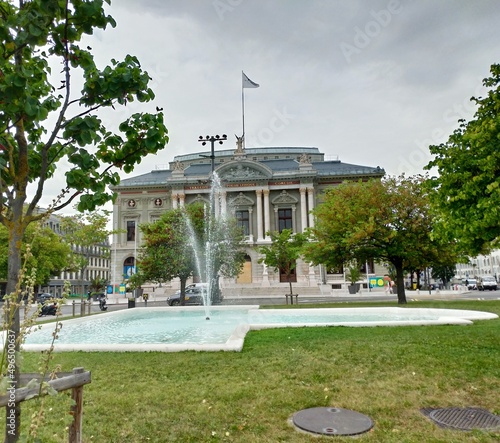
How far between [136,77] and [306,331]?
9.80 m

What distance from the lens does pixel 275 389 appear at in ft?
20.8

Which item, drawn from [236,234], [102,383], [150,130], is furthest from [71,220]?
[150,130]

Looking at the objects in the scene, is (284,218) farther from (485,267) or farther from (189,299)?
(485,267)

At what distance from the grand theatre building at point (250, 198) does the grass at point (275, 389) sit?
43.6m

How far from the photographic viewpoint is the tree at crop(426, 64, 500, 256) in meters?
9.35

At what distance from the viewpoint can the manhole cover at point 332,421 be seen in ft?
15.4

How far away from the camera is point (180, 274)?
29375mm

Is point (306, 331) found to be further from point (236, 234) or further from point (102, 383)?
point (236, 234)

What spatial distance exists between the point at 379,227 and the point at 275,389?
1929 centimetres

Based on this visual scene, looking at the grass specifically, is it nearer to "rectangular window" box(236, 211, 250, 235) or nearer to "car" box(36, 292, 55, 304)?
"car" box(36, 292, 55, 304)

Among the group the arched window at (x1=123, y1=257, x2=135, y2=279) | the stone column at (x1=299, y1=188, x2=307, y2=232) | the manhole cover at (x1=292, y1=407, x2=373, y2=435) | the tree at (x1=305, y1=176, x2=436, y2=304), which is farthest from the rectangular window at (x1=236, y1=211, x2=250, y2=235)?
the manhole cover at (x1=292, y1=407, x2=373, y2=435)

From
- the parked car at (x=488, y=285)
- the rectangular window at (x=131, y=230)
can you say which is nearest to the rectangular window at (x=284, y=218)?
the rectangular window at (x=131, y=230)

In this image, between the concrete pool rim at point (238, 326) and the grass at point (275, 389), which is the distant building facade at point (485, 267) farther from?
the grass at point (275, 389)

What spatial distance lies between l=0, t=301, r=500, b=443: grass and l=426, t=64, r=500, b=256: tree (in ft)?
8.53
